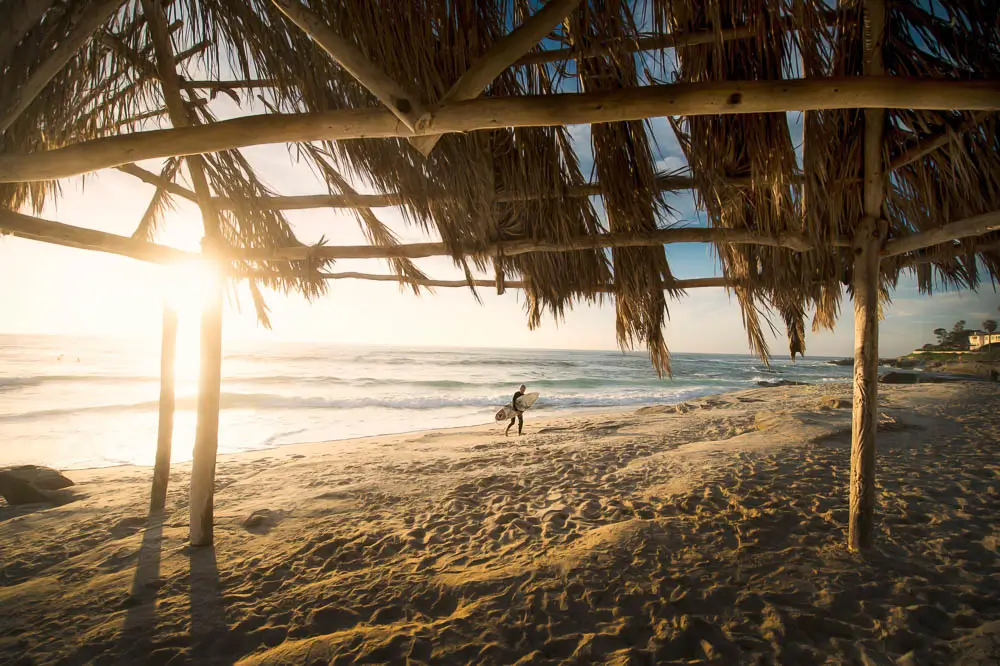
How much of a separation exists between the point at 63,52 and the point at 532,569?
321 centimetres

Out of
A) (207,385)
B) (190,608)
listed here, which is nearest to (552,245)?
(207,385)

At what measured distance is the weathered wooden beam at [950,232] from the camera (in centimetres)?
199

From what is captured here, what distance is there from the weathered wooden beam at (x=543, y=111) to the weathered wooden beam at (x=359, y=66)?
6 centimetres

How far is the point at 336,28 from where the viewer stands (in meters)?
1.73

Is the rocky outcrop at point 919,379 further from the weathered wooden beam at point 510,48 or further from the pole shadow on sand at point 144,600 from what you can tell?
the pole shadow on sand at point 144,600

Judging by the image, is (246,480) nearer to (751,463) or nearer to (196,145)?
(196,145)

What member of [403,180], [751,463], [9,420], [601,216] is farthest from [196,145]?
[9,420]

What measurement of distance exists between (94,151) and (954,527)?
517 centimetres

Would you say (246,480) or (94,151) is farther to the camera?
(246,480)

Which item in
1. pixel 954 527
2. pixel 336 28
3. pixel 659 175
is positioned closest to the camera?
pixel 336 28

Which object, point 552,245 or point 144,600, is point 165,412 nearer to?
point 144,600

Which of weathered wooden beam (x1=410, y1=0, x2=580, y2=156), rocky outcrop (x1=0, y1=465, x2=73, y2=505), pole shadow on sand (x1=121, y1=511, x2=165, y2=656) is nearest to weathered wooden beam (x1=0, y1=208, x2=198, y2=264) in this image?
pole shadow on sand (x1=121, y1=511, x2=165, y2=656)

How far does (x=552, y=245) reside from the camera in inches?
111

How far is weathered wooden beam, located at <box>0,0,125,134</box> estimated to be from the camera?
1.49 m
